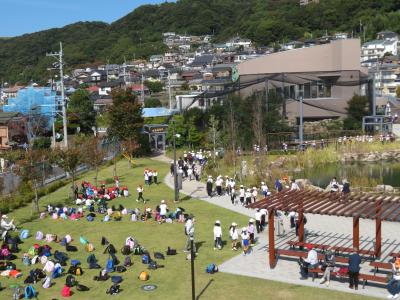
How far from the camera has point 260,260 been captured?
15.7m

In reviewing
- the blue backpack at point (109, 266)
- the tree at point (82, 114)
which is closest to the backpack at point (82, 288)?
the blue backpack at point (109, 266)

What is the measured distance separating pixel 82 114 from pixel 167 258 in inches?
1748

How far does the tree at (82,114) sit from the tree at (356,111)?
97.4ft

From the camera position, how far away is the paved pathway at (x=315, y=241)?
45.5 ft

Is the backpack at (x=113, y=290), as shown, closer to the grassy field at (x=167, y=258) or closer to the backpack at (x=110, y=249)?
the grassy field at (x=167, y=258)

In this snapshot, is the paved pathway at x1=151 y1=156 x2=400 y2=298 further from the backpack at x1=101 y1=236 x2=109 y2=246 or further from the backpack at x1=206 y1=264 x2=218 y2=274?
the backpack at x1=101 y1=236 x2=109 y2=246

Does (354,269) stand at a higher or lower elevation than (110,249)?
higher

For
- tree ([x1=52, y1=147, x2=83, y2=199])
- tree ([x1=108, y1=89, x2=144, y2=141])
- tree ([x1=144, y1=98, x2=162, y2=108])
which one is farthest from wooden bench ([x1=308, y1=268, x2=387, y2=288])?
tree ([x1=144, y1=98, x2=162, y2=108])

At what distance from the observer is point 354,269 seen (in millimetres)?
12961

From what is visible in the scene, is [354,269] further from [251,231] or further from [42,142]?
[42,142]

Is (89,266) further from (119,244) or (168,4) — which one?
(168,4)

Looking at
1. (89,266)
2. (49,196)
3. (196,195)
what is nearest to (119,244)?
(89,266)

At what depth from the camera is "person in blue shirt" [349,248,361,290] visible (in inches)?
509

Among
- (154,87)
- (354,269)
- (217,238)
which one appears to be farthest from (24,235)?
(154,87)
